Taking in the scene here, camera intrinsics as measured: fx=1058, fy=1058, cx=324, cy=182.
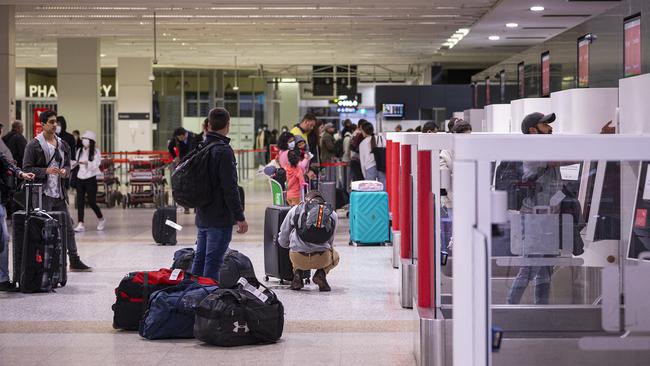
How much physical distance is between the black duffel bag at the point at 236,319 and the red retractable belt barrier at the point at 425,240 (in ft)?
5.24

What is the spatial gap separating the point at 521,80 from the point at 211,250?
39.9 ft

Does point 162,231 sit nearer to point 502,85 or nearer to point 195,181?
point 195,181

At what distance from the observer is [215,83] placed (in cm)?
4553

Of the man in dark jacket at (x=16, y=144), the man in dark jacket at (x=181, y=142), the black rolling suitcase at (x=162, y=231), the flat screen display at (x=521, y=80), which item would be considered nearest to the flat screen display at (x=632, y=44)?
the black rolling suitcase at (x=162, y=231)

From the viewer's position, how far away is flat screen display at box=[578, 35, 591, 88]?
38.8 feet

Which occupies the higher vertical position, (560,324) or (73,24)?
(73,24)

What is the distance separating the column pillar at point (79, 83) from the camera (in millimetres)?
28125

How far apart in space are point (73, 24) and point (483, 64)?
59.4 ft

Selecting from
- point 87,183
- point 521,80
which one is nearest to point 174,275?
point 87,183

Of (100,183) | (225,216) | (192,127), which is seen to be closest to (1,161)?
(225,216)

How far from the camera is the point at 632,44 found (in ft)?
27.9

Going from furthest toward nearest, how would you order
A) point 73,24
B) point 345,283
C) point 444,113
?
point 444,113
point 73,24
point 345,283

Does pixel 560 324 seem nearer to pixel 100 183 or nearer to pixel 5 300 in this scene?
pixel 5 300

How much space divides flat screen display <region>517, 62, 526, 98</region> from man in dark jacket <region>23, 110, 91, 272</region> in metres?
10.0
